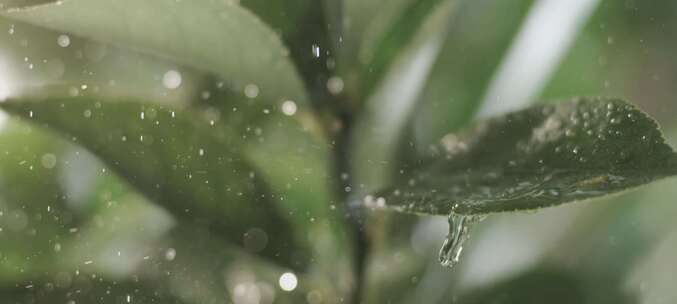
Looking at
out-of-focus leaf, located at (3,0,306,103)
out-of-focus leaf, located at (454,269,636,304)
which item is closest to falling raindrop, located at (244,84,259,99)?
out-of-focus leaf, located at (3,0,306,103)

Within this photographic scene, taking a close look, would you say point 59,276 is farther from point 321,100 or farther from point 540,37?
point 540,37

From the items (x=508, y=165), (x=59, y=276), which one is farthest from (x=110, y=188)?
(x=508, y=165)

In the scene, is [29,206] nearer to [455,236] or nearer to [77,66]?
[77,66]

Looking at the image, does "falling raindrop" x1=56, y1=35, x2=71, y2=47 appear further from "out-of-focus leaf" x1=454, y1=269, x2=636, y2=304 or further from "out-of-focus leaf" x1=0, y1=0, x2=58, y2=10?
"out-of-focus leaf" x1=454, y1=269, x2=636, y2=304

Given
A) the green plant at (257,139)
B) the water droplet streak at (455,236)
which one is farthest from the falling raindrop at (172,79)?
the water droplet streak at (455,236)

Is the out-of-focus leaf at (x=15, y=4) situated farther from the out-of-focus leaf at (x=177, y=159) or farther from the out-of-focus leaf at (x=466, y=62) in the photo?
the out-of-focus leaf at (x=466, y=62)

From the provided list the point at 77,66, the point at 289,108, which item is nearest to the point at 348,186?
the point at 289,108
